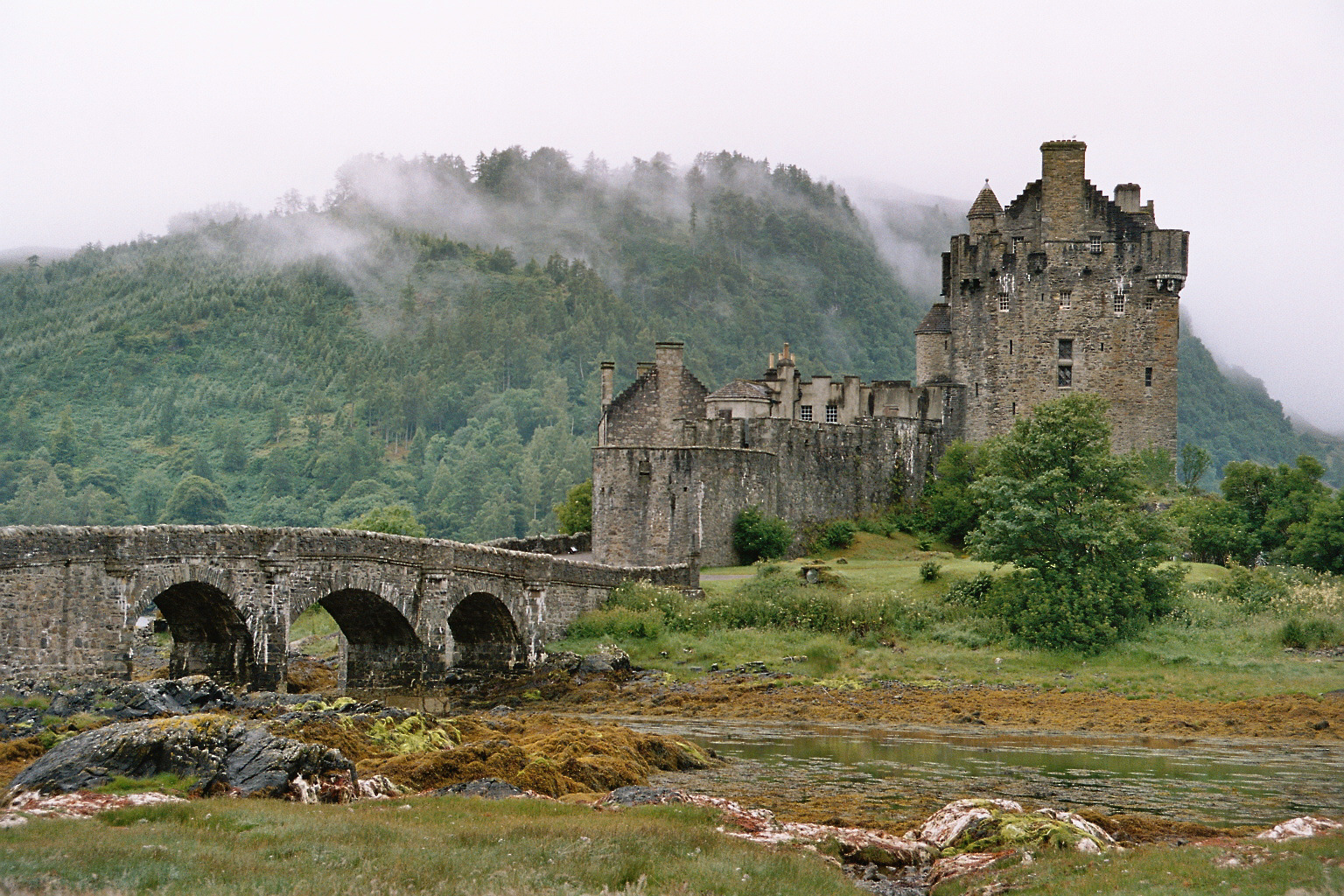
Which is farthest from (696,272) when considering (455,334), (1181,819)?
(1181,819)

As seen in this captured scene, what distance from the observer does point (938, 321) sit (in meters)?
73.5

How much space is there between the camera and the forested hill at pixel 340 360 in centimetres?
11456

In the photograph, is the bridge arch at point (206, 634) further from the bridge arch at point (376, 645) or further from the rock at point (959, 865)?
the rock at point (959, 865)

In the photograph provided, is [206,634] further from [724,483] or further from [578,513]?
[578,513]

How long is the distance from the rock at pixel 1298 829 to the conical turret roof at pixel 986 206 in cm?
5404

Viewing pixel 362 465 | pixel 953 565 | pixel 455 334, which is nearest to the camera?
pixel 953 565

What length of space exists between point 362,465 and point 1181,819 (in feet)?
343

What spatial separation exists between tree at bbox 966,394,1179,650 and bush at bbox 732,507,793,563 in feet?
41.9

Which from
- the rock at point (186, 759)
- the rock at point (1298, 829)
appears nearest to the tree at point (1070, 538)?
the rock at point (1298, 829)

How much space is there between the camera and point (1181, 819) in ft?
71.3

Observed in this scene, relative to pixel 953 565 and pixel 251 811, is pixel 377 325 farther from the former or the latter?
pixel 251 811

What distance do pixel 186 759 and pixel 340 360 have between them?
422 feet

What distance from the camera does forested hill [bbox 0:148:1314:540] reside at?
4520 inches

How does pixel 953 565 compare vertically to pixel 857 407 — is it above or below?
below
